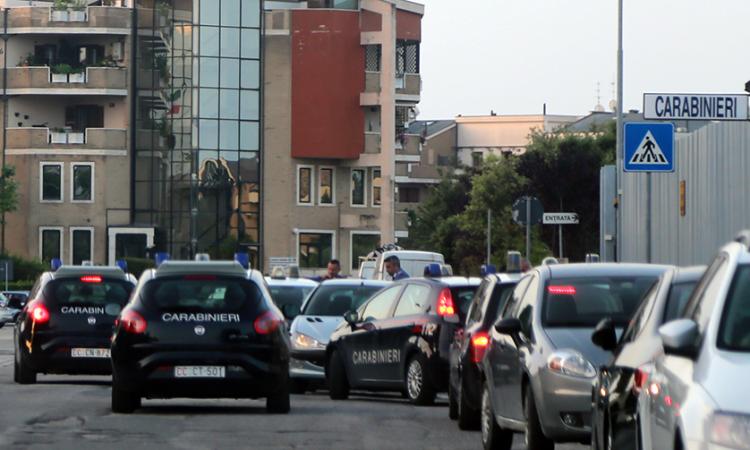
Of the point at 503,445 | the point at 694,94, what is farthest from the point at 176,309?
the point at 694,94

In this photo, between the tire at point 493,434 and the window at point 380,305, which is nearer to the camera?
the tire at point 493,434

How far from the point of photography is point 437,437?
16.2 m

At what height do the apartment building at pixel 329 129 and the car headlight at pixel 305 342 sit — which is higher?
the apartment building at pixel 329 129

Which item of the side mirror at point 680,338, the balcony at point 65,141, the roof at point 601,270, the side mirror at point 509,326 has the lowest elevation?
the side mirror at point 509,326

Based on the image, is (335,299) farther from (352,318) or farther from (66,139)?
(66,139)

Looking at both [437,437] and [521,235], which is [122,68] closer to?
[521,235]

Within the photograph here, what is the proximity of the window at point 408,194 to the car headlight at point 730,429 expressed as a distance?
13397cm

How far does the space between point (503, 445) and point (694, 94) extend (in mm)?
12510

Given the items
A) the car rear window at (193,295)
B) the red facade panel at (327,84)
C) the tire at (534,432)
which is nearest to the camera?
the tire at (534,432)

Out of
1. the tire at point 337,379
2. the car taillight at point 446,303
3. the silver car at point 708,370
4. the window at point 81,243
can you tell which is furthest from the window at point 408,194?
the silver car at point 708,370

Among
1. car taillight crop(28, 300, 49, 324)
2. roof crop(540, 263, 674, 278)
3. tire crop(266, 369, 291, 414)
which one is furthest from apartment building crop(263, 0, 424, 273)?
roof crop(540, 263, 674, 278)

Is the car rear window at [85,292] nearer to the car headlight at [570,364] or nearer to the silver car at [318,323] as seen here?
the silver car at [318,323]

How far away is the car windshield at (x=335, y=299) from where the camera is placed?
26.0 m

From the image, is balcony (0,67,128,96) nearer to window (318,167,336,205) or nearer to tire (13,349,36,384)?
window (318,167,336,205)
